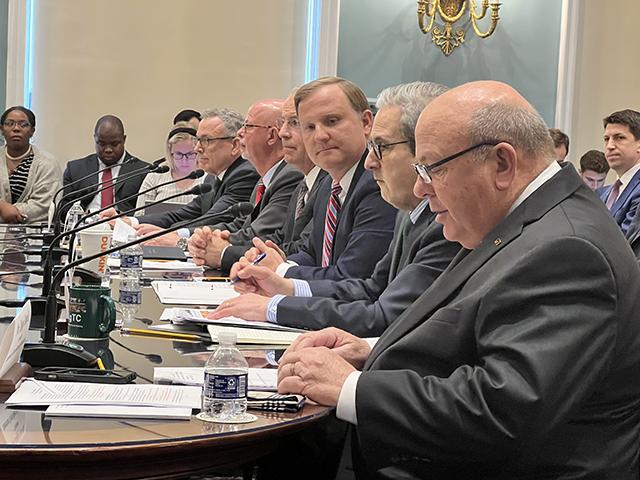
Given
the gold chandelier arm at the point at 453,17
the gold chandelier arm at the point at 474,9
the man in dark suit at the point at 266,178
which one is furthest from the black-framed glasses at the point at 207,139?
the gold chandelier arm at the point at 474,9

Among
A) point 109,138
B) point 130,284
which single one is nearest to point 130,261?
point 130,284

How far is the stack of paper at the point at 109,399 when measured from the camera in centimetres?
165

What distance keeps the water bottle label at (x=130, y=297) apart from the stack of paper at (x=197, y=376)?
39.6 inches

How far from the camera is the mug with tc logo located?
7.65 ft

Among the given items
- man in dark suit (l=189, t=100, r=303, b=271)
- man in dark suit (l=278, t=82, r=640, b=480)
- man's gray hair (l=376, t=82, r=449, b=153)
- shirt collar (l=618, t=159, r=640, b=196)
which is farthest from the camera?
shirt collar (l=618, t=159, r=640, b=196)

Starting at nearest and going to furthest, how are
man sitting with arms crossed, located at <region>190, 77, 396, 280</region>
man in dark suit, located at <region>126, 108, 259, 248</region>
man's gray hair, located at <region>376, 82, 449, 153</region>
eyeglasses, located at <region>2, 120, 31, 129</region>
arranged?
man's gray hair, located at <region>376, 82, 449, 153</region>
man sitting with arms crossed, located at <region>190, 77, 396, 280</region>
man in dark suit, located at <region>126, 108, 259, 248</region>
eyeglasses, located at <region>2, 120, 31, 129</region>

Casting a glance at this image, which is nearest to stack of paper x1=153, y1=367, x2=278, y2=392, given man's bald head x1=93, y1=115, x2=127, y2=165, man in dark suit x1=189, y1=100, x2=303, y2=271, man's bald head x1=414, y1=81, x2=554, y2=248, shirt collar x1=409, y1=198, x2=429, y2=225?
man's bald head x1=414, y1=81, x2=554, y2=248

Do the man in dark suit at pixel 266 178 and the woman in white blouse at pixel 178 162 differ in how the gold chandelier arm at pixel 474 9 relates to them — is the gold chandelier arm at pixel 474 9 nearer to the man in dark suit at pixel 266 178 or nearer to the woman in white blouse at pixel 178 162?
the woman in white blouse at pixel 178 162

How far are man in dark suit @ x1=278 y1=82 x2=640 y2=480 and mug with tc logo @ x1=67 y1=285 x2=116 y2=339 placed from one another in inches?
23.6

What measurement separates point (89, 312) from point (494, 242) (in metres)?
1.00

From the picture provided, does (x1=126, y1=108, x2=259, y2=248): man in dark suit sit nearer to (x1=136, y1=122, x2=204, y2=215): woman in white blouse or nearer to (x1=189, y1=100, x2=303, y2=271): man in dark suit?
(x1=189, y1=100, x2=303, y2=271): man in dark suit

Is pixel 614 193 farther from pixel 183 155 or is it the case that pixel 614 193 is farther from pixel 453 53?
pixel 183 155

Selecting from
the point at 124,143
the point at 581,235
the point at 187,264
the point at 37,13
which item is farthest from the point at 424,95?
the point at 37,13

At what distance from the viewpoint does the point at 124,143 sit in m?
7.54
